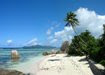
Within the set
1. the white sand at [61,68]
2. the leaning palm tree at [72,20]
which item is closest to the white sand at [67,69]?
the white sand at [61,68]

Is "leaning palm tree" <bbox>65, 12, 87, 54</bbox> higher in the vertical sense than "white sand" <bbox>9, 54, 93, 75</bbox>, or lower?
higher

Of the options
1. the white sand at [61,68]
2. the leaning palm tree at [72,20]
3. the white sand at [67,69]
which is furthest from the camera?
the leaning palm tree at [72,20]

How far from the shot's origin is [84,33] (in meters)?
60.4

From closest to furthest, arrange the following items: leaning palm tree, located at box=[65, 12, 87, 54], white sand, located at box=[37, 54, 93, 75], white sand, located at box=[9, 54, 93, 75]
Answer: white sand, located at box=[37, 54, 93, 75] → white sand, located at box=[9, 54, 93, 75] → leaning palm tree, located at box=[65, 12, 87, 54]

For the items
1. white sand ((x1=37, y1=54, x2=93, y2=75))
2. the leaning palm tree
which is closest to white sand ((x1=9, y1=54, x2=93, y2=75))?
white sand ((x1=37, y1=54, x2=93, y2=75))

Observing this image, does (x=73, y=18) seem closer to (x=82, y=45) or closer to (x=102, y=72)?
(x=82, y=45)

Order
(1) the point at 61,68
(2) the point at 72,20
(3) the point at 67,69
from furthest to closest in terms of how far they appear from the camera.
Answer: (2) the point at 72,20 < (1) the point at 61,68 < (3) the point at 67,69

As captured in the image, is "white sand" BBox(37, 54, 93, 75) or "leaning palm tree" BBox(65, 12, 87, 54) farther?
"leaning palm tree" BBox(65, 12, 87, 54)

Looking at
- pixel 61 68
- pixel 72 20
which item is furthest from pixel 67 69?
pixel 72 20

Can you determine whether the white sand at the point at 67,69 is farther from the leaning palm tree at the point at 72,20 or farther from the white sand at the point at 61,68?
the leaning palm tree at the point at 72,20

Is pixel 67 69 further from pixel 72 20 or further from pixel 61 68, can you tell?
pixel 72 20

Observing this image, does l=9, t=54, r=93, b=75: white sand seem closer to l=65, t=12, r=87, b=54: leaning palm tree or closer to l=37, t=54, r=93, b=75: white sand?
l=37, t=54, r=93, b=75: white sand

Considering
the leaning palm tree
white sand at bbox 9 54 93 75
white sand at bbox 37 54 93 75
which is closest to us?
white sand at bbox 37 54 93 75

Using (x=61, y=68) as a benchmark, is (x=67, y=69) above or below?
below
